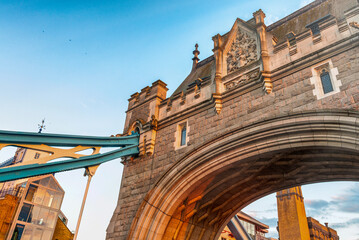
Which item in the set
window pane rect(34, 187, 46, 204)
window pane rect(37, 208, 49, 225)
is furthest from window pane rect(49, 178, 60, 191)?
window pane rect(37, 208, 49, 225)

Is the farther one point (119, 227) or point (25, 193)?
point (25, 193)

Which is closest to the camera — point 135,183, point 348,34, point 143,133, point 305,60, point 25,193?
point 348,34

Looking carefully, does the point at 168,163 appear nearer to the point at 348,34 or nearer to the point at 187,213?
the point at 187,213

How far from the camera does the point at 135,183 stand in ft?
34.7

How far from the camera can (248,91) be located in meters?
8.91

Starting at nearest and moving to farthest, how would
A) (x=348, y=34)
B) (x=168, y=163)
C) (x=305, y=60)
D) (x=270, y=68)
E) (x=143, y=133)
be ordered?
(x=348, y=34)
(x=305, y=60)
(x=270, y=68)
(x=168, y=163)
(x=143, y=133)

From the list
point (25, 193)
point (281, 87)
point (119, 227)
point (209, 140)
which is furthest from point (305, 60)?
point (25, 193)

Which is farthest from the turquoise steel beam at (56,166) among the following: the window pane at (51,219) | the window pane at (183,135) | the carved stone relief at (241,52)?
the window pane at (51,219)

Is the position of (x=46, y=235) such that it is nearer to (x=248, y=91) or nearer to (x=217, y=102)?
(x=217, y=102)

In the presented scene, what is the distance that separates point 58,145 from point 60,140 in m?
0.19

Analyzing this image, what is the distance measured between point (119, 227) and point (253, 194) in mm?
4725

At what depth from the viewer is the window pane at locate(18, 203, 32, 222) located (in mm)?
16812

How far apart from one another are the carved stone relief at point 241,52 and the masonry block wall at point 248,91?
0.12 feet

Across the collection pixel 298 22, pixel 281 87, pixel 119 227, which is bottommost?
pixel 119 227
